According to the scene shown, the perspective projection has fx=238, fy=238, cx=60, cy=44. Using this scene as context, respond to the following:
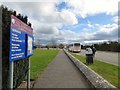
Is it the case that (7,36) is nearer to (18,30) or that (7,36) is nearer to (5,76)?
(18,30)

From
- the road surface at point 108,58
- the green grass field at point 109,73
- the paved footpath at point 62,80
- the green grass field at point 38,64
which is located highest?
the green grass field at point 109,73

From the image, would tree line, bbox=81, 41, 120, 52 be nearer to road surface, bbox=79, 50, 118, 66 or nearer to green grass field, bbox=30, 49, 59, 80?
road surface, bbox=79, 50, 118, 66

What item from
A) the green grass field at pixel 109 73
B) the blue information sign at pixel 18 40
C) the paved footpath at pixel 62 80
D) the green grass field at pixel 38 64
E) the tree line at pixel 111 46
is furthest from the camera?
the tree line at pixel 111 46

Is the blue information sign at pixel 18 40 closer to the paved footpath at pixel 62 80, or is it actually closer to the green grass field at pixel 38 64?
the paved footpath at pixel 62 80

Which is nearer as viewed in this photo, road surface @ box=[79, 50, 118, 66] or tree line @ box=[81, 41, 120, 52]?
road surface @ box=[79, 50, 118, 66]

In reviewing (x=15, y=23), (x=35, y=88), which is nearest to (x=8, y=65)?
(x=15, y=23)

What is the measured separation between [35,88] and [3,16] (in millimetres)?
3694

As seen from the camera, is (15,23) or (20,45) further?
(20,45)

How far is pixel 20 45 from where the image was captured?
278 inches

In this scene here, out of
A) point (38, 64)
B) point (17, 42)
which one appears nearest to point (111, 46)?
point (38, 64)

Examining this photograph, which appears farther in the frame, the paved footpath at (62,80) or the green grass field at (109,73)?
the green grass field at (109,73)

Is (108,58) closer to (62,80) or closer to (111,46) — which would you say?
(62,80)

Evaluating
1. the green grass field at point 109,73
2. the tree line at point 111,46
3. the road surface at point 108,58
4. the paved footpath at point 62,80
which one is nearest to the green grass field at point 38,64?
the paved footpath at point 62,80

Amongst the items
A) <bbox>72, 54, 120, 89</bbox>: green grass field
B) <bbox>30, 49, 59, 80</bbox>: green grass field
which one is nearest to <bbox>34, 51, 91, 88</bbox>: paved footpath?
<bbox>30, 49, 59, 80</bbox>: green grass field
